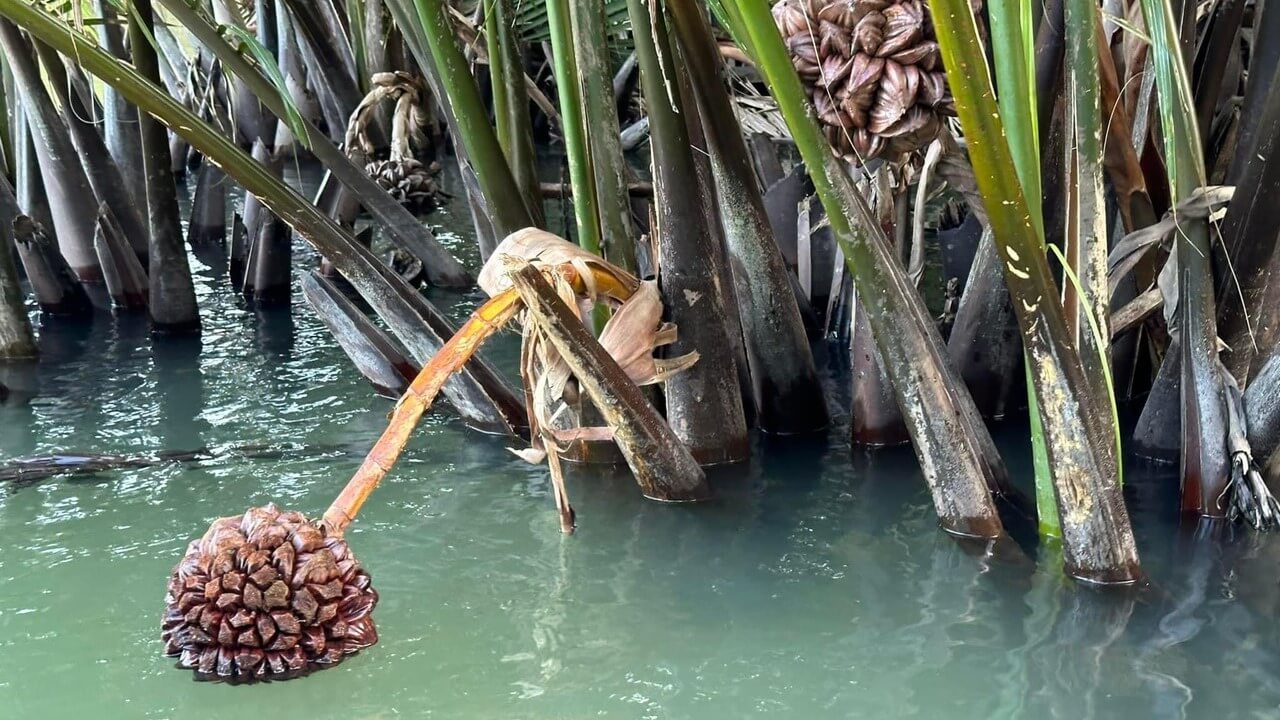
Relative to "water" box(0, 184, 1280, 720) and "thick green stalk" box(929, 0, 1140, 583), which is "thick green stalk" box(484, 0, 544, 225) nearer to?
"water" box(0, 184, 1280, 720)

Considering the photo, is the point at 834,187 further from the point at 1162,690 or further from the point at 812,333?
the point at 812,333

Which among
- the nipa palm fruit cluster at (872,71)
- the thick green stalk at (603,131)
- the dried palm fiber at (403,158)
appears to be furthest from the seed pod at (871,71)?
the dried palm fiber at (403,158)

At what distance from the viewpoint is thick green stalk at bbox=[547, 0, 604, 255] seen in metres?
2.17

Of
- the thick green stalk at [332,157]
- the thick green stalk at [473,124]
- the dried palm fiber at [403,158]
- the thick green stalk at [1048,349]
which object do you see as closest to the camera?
the thick green stalk at [1048,349]

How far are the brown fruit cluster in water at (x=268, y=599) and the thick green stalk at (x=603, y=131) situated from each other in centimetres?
114

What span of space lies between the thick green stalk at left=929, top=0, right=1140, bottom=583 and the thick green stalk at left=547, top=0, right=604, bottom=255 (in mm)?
831

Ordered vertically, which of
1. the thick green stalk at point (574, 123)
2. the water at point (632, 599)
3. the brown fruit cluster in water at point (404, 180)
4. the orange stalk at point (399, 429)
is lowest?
the water at point (632, 599)

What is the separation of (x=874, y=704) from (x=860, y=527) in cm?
68

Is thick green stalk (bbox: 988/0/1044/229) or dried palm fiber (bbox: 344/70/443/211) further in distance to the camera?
dried palm fiber (bbox: 344/70/443/211)

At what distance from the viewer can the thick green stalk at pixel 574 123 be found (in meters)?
2.17

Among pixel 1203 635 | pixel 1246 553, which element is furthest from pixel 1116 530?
pixel 1246 553

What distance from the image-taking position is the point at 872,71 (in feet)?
5.79

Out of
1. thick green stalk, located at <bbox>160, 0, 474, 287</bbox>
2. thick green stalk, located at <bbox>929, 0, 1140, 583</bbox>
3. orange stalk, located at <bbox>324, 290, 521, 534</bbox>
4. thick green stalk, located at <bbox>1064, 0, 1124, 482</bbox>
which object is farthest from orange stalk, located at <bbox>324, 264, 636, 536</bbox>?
thick green stalk, located at <bbox>160, 0, 474, 287</bbox>

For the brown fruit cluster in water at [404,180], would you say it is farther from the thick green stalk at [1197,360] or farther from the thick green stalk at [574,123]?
the thick green stalk at [1197,360]
